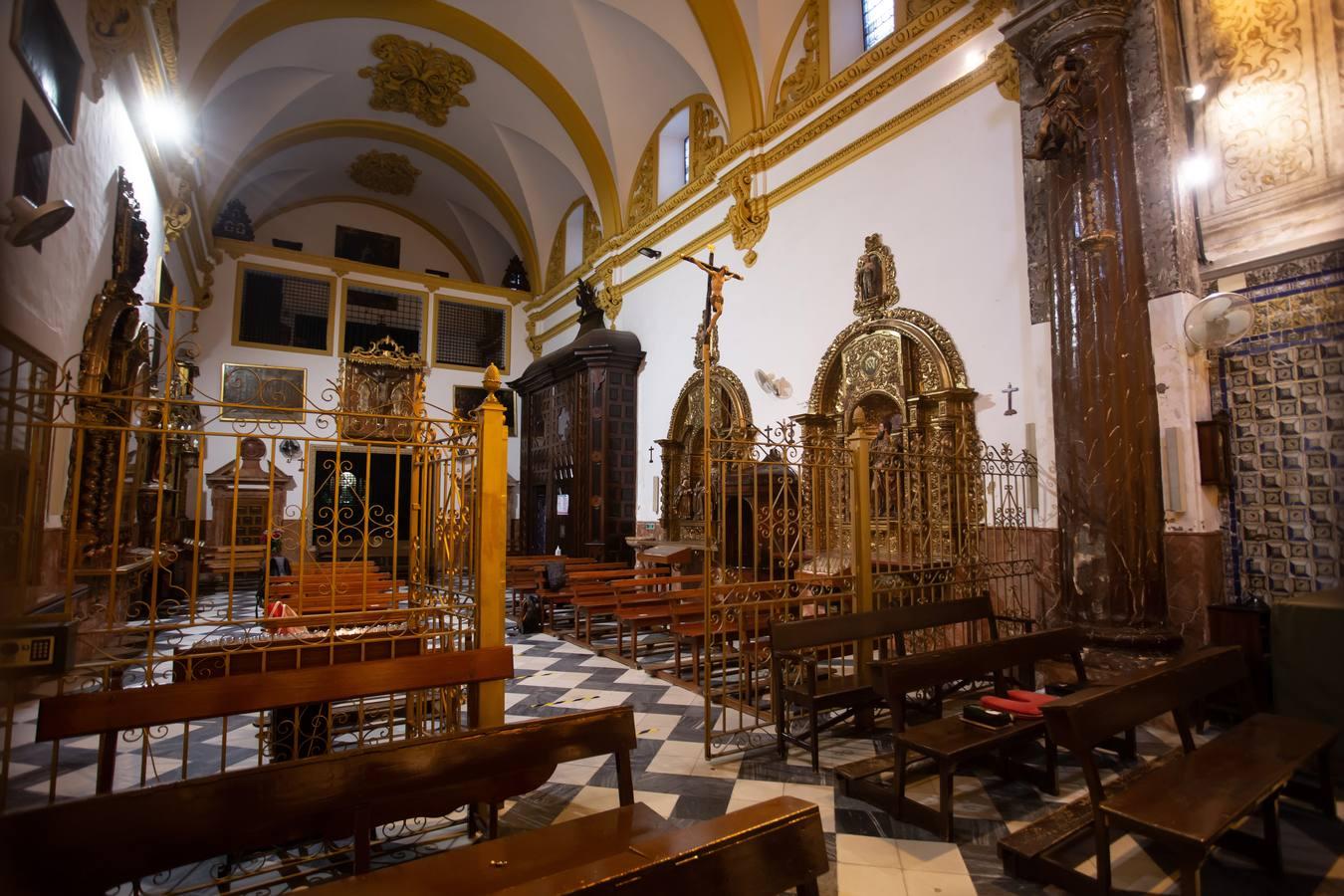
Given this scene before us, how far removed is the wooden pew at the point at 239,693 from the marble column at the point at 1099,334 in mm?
4377

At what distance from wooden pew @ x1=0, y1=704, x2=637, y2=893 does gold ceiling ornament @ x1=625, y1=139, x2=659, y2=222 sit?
11286 mm

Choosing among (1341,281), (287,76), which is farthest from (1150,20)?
(287,76)

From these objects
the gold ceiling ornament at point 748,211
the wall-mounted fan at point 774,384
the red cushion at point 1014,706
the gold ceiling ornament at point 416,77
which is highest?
the gold ceiling ornament at point 416,77

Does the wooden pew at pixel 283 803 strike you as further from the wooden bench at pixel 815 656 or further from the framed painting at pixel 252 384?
the framed painting at pixel 252 384

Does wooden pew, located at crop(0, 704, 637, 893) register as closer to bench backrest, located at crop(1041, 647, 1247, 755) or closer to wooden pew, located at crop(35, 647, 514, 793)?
wooden pew, located at crop(35, 647, 514, 793)

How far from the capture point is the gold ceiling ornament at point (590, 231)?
14.5m

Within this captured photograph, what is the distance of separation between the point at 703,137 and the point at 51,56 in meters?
8.42

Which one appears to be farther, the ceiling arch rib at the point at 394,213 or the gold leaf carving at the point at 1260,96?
the ceiling arch rib at the point at 394,213

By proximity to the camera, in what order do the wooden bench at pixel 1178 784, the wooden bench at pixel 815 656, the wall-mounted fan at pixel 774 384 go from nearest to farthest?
the wooden bench at pixel 1178 784 → the wooden bench at pixel 815 656 → the wall-mounted fan at pixel 774 384

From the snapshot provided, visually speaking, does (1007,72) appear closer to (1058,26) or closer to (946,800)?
(1058,26)

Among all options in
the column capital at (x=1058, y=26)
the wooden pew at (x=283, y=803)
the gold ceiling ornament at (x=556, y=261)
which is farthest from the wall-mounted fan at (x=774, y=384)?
the gold ceiling ornament at (x=556, y=261)

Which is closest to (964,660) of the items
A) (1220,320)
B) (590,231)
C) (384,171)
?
(1220,320)

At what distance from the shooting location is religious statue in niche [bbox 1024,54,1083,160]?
5.11 meters

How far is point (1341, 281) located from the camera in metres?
4.35
